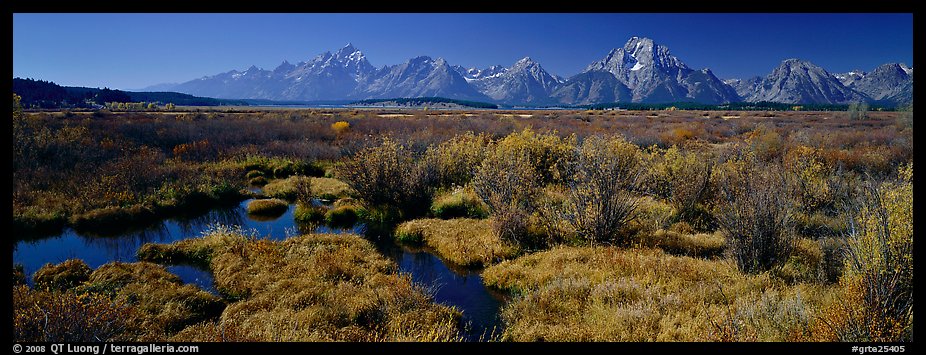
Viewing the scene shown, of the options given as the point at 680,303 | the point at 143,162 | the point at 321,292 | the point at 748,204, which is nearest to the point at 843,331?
the point at 680,303

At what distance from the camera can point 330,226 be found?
1652 cm

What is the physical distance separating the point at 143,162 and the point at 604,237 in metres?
25.3

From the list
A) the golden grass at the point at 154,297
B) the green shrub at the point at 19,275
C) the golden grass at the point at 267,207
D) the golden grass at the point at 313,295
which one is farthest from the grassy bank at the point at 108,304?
the golden grass at the point at 267,207

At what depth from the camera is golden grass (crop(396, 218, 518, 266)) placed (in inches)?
487

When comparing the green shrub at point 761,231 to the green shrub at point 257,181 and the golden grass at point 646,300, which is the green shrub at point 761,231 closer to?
the golden grass at point 646,300

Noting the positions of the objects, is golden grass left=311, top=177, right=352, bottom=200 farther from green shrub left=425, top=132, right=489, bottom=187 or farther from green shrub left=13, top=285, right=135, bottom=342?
green shrub left=13, top=285, right=135, bottom=342

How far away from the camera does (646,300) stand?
830 centimetres

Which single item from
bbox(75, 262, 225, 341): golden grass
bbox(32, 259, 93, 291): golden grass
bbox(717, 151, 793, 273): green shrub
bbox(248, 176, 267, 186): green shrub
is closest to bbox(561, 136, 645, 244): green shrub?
bbox(717, 151, 793, 273): green shrub

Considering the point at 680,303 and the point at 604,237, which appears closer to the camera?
the point at 680,303

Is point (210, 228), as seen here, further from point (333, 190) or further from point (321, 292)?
point (321, 292)

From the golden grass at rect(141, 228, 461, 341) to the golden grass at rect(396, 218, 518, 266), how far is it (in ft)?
6.60

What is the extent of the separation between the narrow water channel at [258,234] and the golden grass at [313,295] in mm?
641

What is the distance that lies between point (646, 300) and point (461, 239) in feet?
21.5
